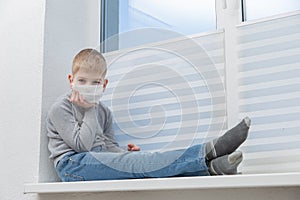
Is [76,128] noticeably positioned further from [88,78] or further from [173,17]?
[173,17]

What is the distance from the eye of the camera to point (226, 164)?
1124mm

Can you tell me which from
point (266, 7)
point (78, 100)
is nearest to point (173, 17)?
point (266, 7)

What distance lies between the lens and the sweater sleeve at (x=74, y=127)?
1350 millimetres

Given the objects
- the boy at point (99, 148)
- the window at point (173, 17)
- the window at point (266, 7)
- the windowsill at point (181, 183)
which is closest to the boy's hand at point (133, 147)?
the boy at point (99, 148)

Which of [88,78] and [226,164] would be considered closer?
[226,164]

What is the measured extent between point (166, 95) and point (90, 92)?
236 millimetres

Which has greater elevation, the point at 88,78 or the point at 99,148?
the point at 88,78

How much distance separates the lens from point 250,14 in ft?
4.53

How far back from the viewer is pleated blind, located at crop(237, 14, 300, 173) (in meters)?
1.22

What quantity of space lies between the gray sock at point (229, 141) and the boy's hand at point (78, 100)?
15.1 inches

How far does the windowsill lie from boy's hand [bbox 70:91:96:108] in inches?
9.0

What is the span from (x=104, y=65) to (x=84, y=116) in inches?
6.7

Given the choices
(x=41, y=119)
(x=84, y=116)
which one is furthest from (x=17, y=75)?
(x=84, y=116)

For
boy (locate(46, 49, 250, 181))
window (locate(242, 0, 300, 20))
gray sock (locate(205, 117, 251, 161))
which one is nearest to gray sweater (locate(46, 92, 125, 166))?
boy (locate(46, 49, 250, 181))
